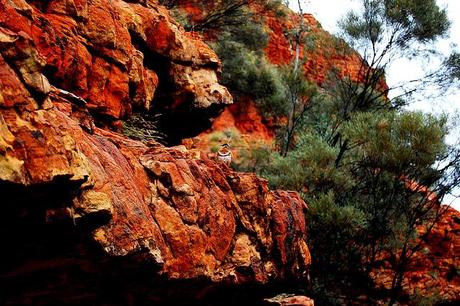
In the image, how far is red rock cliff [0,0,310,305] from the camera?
151 inches

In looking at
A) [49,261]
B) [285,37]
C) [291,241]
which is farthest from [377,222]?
[285,37]

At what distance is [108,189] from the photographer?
4.80m

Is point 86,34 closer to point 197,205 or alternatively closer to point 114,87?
point 114,87

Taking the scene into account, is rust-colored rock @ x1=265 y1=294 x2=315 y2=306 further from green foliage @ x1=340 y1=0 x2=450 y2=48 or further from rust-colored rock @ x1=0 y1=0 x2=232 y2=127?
green foliage @ x1=340 y1=0 x2=450 y2=48

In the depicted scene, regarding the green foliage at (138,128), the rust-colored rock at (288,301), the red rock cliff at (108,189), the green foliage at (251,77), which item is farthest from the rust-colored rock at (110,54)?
the green foliage at (251,77)

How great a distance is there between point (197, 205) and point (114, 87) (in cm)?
251

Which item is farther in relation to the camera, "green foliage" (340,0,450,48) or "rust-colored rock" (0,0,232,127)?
"green foliage" (340,0,450,48)

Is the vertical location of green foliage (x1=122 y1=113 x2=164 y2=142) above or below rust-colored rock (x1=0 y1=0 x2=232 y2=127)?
below

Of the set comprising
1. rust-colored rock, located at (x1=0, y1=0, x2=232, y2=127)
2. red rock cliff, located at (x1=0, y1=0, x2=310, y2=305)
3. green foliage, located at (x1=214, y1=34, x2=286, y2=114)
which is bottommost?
red rock cliff, located at (x1=0, y1=0, x2=310, y2=305)

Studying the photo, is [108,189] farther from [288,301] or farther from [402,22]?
[402,22]

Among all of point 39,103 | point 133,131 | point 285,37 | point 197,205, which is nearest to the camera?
point 39,103

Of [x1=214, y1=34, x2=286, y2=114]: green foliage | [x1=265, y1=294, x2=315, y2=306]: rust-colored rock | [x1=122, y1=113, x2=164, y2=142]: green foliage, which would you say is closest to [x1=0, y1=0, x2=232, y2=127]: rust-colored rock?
[x1=122, y1=113, x2=164, y2=142]: green foliage

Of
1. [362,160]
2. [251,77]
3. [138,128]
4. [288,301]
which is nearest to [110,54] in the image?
[138,128]

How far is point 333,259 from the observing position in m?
15.3
